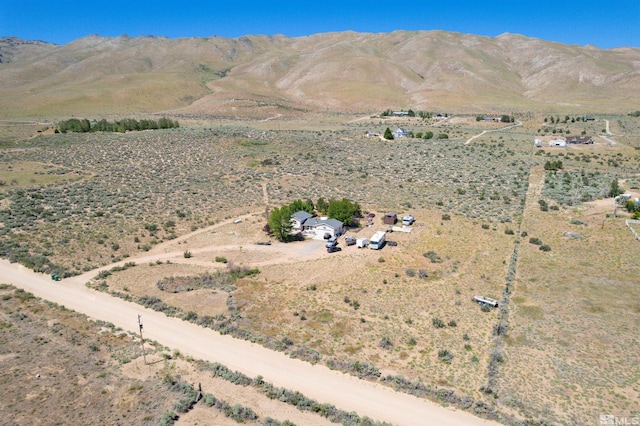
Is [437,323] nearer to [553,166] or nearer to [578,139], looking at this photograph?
[553,166]

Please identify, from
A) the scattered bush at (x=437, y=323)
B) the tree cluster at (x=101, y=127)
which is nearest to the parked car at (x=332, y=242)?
the scattered bush at (x=437, y=323)

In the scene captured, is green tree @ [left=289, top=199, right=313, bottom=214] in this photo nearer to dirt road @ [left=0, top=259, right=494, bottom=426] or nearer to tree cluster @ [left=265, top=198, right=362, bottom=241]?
tree cluster @ [left=265, top=198, right=362, bottom=241]

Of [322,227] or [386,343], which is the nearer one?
[386,343]

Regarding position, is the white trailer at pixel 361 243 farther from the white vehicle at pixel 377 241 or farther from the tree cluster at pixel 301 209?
the tree cluster at pixel 301 209

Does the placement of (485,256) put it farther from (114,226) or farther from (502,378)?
(114,226)

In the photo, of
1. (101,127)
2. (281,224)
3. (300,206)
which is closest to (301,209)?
(300,206)
